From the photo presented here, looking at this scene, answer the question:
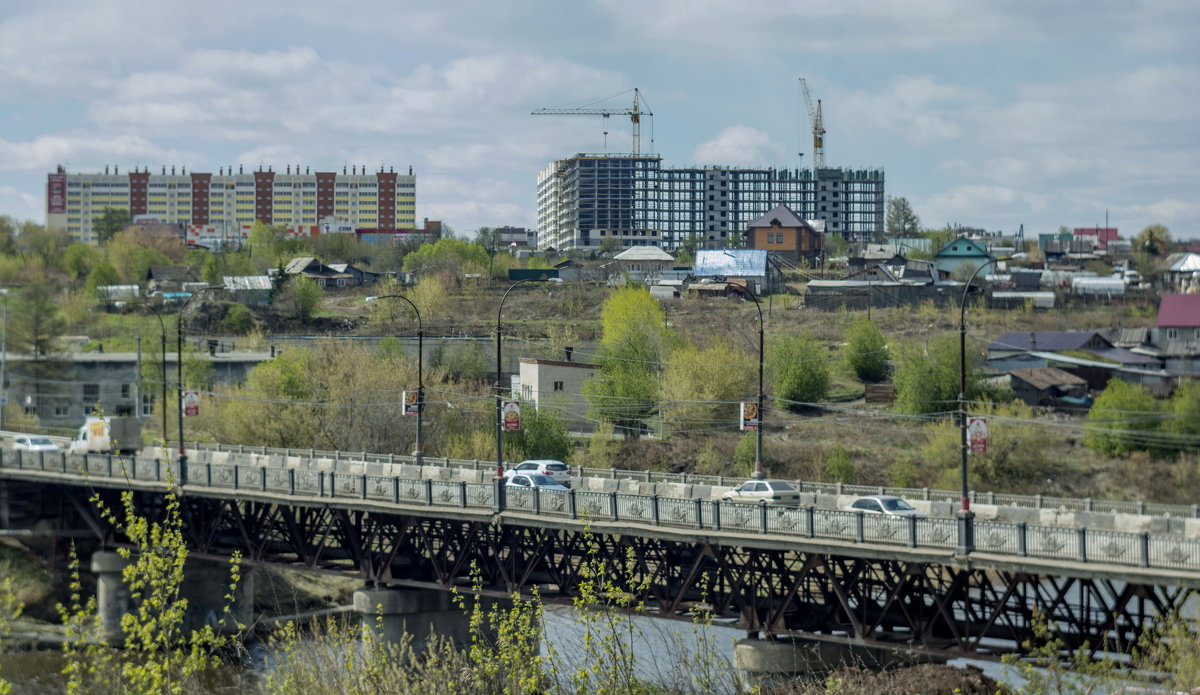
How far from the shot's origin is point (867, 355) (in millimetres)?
97688

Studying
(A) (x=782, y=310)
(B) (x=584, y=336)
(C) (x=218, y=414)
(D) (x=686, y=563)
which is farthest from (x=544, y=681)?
(A) (x=782, y=310)

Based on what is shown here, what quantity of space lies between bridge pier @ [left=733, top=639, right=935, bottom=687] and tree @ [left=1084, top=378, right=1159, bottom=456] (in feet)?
151

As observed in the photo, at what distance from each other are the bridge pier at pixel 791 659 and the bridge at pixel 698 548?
472 millimetres

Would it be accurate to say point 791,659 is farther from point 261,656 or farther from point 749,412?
point 261,656

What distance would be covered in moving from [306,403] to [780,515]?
49221 millimetres

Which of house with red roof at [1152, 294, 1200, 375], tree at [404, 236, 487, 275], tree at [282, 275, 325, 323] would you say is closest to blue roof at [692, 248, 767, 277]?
tree at [404, 236, 487, 275]

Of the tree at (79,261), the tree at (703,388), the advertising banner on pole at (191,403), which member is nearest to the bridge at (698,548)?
the advertising banner on pole at (191,403)

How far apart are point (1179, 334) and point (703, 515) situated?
70417 millimetres

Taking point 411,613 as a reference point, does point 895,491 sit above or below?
above

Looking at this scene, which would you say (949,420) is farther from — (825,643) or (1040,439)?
(825,643)

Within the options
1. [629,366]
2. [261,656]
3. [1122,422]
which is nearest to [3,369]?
[629,366]

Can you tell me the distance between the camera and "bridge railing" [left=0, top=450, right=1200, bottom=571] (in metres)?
29.5

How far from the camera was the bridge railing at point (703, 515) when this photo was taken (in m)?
29.5

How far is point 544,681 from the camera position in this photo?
2720 cm
